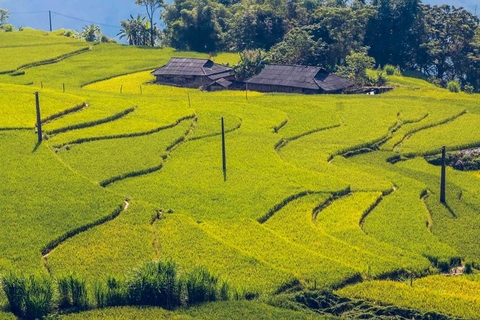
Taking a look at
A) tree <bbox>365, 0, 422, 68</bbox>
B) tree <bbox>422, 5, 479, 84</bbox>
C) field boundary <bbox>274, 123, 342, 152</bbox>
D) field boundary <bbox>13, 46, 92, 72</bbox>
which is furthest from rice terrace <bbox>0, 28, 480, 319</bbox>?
tree <bbox>365, 0, 422, 68</bbox>

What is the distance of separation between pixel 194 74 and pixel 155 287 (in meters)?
41.1

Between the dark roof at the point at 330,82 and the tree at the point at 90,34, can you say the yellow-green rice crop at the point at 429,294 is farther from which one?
the tree at the point at 90,34

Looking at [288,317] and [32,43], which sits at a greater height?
[32,43]

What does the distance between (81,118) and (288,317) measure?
2478 centimetres

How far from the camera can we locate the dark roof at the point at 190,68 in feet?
204

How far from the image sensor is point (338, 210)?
31750 mm

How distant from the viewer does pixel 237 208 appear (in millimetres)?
30547

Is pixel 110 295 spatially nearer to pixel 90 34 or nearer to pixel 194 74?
pixel 194 74

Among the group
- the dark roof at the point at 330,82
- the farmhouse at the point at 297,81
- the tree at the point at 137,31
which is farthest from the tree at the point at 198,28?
the dark roof at the point at 330,82

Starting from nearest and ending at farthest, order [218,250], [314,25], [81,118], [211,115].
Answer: [218,250] → [81,118] → [211,115] → [314,25]

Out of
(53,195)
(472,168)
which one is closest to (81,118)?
(53,195)

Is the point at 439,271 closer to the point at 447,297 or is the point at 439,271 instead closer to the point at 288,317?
the point at 447,297

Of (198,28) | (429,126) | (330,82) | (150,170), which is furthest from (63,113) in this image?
(198,28)

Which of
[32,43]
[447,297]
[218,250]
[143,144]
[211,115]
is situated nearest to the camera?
[447,297]
